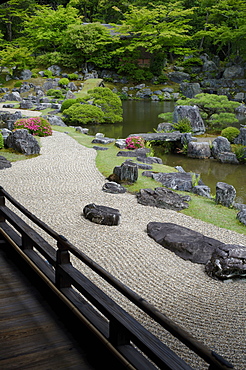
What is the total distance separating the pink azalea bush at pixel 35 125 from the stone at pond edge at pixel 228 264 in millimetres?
13131

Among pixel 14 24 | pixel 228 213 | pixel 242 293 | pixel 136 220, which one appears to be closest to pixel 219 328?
pixel 242 293

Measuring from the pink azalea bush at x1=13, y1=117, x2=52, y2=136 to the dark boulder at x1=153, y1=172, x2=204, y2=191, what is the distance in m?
7.97

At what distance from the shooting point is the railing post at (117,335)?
8.33 ft

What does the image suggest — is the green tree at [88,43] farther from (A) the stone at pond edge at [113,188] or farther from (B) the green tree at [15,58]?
(A) the stone at pond edge at [113,188]

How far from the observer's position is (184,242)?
6758 mm

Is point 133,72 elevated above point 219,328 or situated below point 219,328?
above

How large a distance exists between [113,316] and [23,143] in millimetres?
12635

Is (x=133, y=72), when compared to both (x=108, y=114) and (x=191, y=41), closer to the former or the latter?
(x=191, y=41)

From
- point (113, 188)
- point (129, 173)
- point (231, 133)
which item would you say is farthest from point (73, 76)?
point (113, 188)

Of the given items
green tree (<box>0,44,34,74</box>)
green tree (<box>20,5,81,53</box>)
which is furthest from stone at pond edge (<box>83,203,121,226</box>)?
green tree (<box>20,5,81,53</box>)

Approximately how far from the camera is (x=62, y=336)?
3.09 m

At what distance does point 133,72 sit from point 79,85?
7376 millimetres

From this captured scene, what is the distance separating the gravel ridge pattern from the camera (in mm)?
4496

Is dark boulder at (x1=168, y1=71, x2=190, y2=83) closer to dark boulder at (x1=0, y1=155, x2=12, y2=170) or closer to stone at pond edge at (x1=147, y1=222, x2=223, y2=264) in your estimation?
dark boulder at (x1=0, y1=155, x2=12, y2=170)
